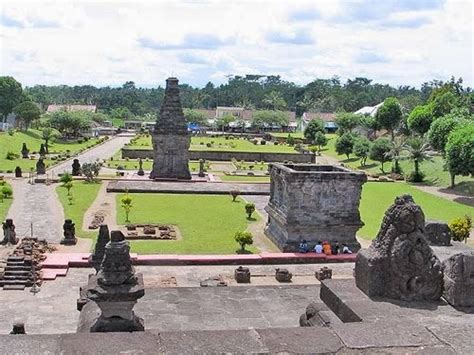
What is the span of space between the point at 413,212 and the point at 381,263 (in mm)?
805

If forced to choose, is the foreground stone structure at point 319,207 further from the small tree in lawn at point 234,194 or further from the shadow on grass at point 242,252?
the small tree in lawn at point 234,194

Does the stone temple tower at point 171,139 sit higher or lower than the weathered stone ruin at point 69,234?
higher

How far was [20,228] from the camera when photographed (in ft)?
80.9

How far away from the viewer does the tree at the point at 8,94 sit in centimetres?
7656

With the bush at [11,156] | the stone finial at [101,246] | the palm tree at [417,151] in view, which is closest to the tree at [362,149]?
the palm tree at [417,151]

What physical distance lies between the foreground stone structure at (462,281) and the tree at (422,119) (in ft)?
155

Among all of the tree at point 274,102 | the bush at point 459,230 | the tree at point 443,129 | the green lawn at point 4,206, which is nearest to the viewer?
the bush at point 459,230

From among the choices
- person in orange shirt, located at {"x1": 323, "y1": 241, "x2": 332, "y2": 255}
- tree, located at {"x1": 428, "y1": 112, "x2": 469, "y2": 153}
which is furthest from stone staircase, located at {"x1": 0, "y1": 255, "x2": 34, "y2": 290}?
tree, located at {"x1": 428, "y1": 112, "x2": 469, "y2": 153}

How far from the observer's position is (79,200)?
3186cm

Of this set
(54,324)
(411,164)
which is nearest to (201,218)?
(54,324)

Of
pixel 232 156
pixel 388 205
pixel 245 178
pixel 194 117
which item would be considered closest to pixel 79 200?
pixel 245 178

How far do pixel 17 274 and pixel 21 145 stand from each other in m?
47.2

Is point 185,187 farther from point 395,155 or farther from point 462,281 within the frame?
point 462,281

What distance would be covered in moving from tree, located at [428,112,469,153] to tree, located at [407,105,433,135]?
8478 mm
